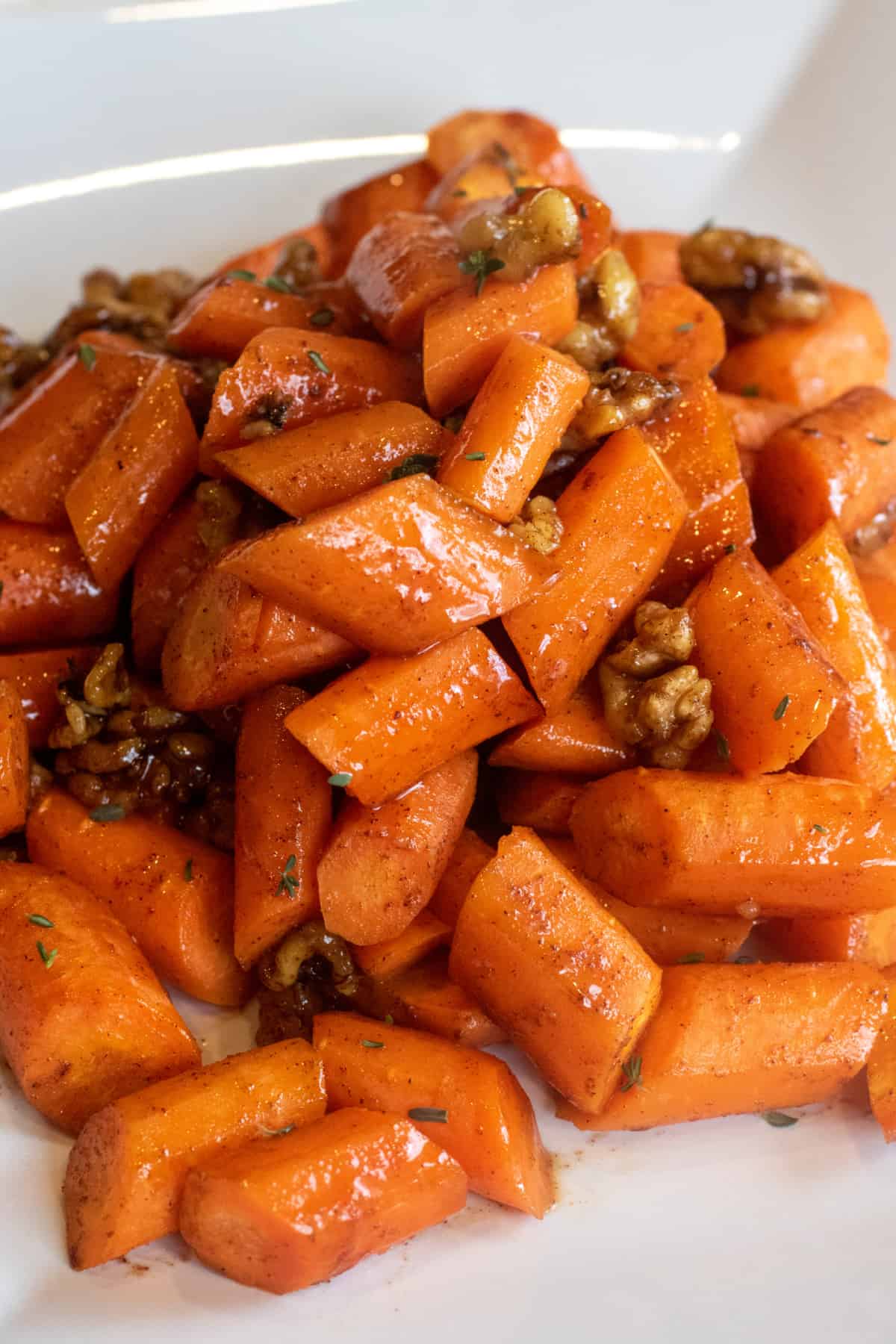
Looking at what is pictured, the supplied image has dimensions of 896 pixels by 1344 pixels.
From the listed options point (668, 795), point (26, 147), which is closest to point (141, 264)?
point (26, 147)

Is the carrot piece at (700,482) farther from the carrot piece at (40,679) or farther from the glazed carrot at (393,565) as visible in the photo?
the carrot piece at (40,679)

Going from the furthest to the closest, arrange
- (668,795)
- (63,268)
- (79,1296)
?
(63,268), (668,795), (79,1296)

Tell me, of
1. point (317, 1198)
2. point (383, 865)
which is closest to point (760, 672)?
point (383, 865)

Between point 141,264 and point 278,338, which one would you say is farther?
point 141,264

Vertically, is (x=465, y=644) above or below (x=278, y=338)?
below

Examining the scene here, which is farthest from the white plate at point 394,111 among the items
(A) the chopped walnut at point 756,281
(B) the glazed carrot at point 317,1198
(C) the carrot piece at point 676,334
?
(B) the glazed carrot at point 317,1198

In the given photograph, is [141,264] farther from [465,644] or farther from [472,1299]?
[472,1299]

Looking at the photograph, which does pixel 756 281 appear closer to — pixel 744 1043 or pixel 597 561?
pixel 597 561

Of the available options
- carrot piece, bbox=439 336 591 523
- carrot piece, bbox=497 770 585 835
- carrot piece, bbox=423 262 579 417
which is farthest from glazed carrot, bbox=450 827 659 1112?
carrot piece, bbox=423 262 579 417

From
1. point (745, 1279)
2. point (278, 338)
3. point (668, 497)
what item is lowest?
point (745, 1279)
